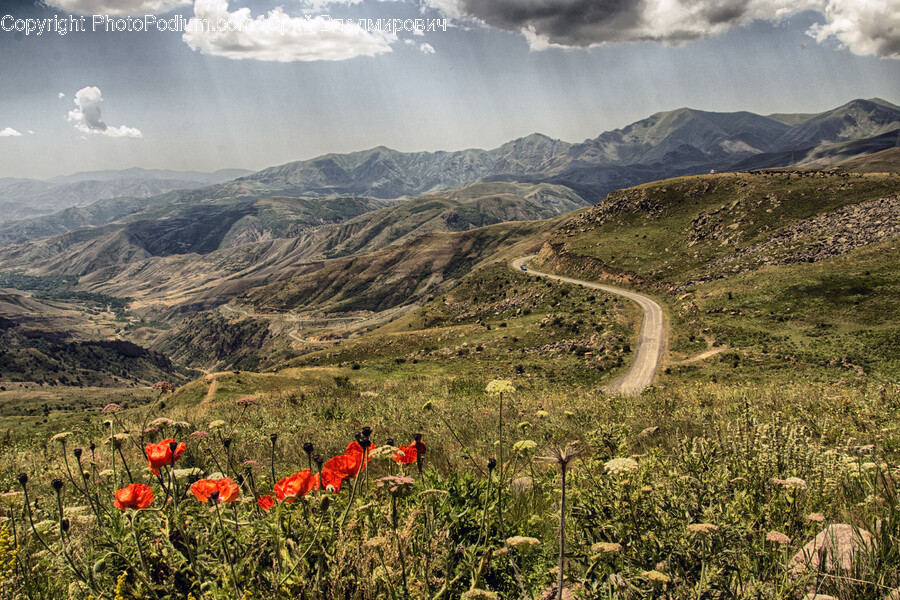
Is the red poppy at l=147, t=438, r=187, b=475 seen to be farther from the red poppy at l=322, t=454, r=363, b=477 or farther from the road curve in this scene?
the road curve

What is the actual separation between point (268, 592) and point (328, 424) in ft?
26.8

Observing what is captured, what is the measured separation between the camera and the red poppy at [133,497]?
268 centimetres

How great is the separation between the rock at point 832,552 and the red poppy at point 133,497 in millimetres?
3706

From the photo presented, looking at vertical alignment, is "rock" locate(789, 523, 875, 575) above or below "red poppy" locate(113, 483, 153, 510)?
below

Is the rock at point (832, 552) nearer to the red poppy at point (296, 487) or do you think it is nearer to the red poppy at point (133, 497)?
the red poppy at point (296, 487)

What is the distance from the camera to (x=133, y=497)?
108 inches

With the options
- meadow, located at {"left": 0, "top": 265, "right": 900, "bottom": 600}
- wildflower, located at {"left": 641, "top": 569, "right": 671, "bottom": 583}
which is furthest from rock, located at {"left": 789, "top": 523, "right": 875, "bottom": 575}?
wildflower, located at {"left": 641, "top": 569, "right": 671, "bottom": 583}

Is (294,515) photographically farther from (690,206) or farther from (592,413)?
(690,206)

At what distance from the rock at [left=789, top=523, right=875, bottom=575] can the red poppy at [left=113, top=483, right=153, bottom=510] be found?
12.2 feet

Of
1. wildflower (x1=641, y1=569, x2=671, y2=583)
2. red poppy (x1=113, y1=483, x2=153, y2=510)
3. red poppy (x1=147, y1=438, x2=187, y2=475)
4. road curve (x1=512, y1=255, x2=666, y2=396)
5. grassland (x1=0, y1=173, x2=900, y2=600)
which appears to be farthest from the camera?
road curve (x1=512, y1=255, x2=666, y2=396)

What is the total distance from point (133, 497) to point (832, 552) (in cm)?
407

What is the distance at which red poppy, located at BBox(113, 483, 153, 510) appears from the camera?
8.79ft

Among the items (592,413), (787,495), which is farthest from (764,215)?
(787,495)

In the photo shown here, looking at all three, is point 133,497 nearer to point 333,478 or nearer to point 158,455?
point 158,455
